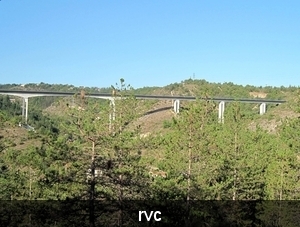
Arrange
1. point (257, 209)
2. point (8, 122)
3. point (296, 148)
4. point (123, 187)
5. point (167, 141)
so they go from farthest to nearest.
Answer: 1. point (296, 148)
2. point (257, 209)
3. point (167, 141)
4. point (8, 122)
5. point (123, 187)

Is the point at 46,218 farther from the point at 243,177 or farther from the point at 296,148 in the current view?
the point at 296,148

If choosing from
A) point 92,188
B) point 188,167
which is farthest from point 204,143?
point 92,188

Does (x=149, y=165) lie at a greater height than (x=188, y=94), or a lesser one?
lesser

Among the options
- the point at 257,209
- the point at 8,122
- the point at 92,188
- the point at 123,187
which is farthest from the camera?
the point at 257,209

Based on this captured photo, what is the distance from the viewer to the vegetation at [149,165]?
1548 cm

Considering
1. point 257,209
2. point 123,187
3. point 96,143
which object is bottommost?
point 257,209

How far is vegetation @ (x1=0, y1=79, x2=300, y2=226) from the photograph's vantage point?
15484 millimetres

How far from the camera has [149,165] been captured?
778 inches

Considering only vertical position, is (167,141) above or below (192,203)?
above

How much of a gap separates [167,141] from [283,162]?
4.91m

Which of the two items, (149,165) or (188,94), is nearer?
(149,165)

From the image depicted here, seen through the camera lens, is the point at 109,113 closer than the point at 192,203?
Yes

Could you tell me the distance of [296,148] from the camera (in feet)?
79.9

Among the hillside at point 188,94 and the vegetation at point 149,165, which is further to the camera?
the hillside at point 188,94
